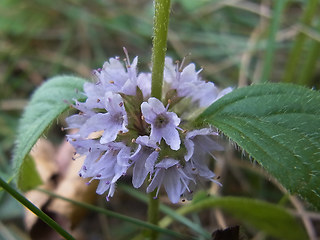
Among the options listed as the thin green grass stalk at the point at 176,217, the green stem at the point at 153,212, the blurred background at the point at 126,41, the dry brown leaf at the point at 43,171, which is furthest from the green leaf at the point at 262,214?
the dry brown leaf at the point at 43,171

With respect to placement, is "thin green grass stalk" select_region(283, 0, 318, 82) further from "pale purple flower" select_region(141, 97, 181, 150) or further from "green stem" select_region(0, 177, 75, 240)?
"green stem" select_region(0, 177, 75, 240)

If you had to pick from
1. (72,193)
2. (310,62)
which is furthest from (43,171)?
(310,62)

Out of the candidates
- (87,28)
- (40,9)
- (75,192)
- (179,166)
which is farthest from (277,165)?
(40,9)

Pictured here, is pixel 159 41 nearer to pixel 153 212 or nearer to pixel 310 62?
pixel 153 212

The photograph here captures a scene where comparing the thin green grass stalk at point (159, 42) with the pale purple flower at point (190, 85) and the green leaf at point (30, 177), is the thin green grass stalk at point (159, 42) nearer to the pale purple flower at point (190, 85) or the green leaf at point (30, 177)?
the pale purple flower at point (190, 85)

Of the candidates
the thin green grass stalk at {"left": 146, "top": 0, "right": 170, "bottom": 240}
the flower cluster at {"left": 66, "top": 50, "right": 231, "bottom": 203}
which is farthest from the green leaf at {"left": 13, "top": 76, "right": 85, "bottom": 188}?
the thin green grass stalk at {"left": 146, "top": 0, "right": 170, "bottom": 240}
